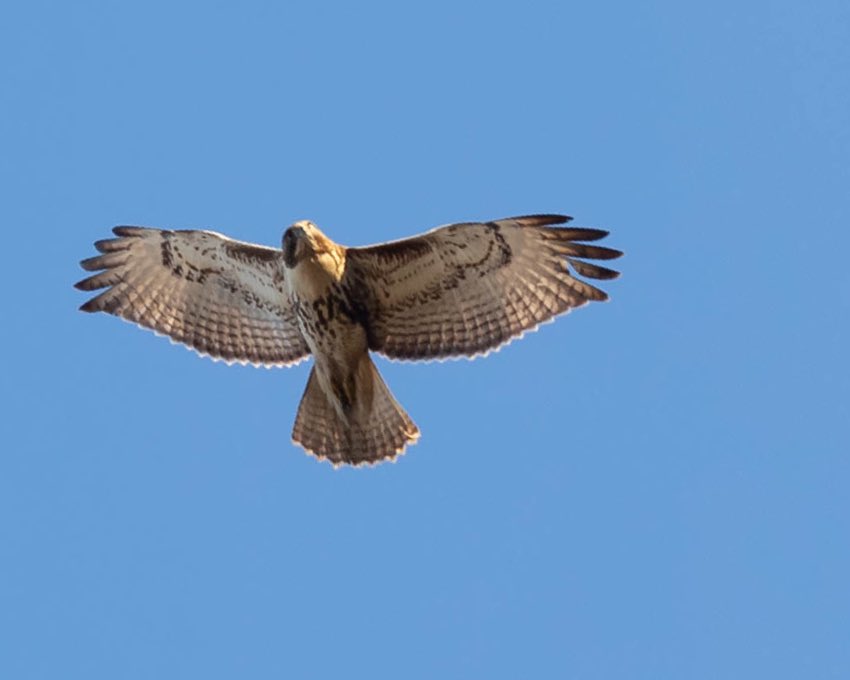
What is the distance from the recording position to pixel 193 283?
13578 millimetres

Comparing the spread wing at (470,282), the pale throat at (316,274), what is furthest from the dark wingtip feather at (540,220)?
the pale throat at (316,274)

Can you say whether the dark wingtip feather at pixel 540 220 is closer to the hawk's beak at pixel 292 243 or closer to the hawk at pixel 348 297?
the hawk at pixel 348 297

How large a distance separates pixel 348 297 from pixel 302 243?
670 mm

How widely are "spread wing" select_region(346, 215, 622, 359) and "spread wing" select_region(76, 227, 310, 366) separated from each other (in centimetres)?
85

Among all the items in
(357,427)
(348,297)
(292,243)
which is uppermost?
(292,243)

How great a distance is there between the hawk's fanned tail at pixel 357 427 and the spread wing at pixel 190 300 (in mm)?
440

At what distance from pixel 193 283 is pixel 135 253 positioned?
20.2 inches

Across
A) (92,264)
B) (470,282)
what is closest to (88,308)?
(92,264)

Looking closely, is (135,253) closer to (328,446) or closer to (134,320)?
(134,320)

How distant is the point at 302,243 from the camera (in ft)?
40.7

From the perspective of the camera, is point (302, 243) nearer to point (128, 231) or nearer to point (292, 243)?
point (292, 243)

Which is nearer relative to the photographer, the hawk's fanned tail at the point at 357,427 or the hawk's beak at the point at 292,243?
the hawk's beak at the point at 292,243

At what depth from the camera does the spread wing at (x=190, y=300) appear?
530 inches

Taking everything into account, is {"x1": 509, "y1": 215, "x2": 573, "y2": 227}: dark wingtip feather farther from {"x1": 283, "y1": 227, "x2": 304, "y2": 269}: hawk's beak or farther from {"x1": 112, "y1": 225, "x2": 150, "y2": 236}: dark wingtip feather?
{"x1": 112, "y1": 225, "x2": 150, "y2": 236}: dark wingtip feather
